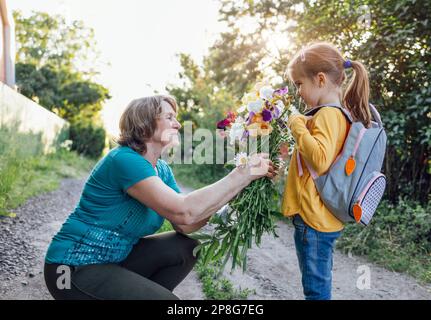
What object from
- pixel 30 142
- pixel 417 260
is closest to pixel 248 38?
pixel 30 142

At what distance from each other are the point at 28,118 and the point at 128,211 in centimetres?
883

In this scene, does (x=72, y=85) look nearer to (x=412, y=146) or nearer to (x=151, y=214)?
(x=412, y=146)

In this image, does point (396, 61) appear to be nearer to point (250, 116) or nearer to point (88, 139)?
point (250, 116)

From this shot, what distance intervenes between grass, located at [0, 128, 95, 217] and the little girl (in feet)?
12.2

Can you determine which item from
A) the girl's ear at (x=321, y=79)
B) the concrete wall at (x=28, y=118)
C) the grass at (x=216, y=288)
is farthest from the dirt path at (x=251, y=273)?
the concrete wall at (x=28, y=118)

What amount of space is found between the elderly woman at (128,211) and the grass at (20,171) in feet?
9.87

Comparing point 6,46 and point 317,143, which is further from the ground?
point 6,46

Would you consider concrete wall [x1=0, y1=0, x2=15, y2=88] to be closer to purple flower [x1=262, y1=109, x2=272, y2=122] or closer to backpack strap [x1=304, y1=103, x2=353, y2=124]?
purple flower [x1=262, y1=109, x2=272, y2=122]

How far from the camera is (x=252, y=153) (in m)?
2.44

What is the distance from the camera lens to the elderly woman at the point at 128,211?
2.20 meters

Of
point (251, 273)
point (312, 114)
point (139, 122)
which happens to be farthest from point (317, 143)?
point (251, 273)

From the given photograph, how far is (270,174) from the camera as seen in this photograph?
2.37 metres

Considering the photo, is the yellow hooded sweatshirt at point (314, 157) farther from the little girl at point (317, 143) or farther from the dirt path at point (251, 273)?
the dirt path at point (251, 273)
